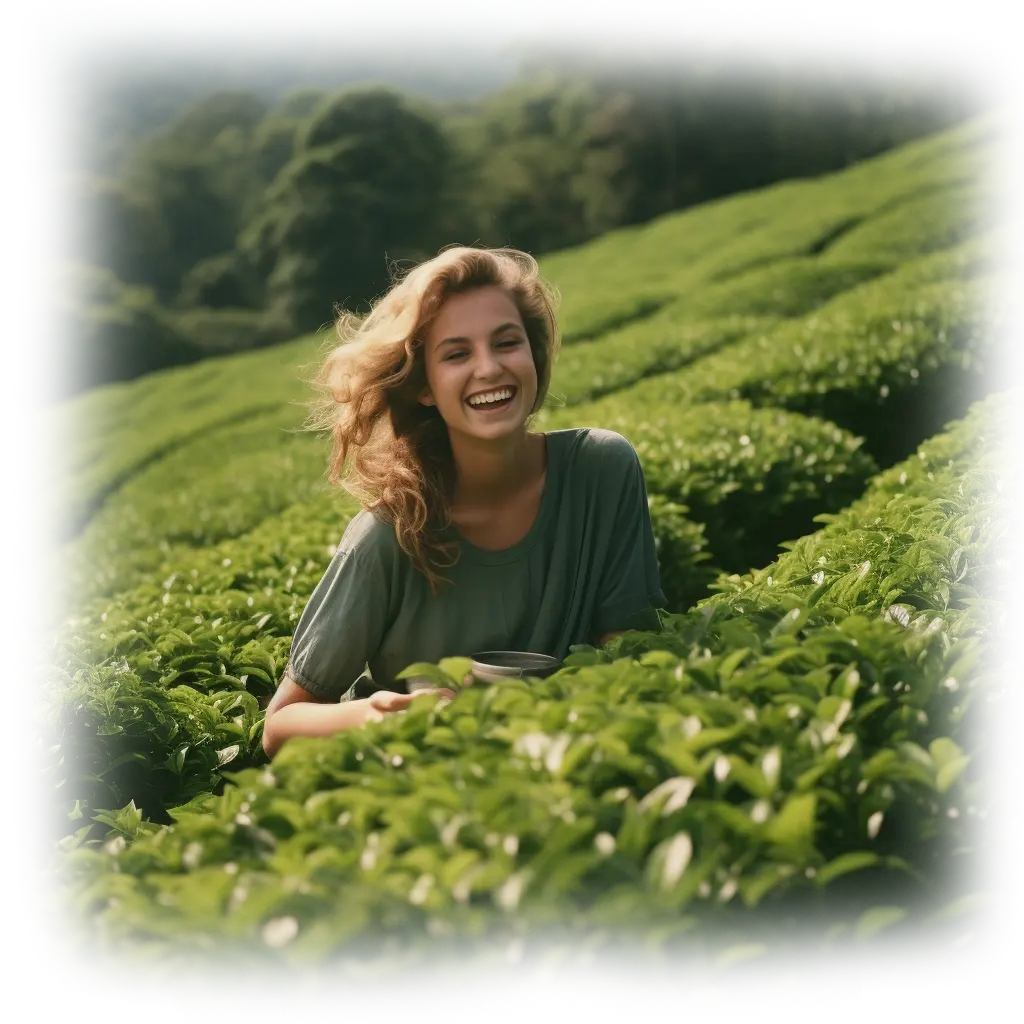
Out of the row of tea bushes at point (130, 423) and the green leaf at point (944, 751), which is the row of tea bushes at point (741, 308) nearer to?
the row of tea bushes at point (130, 423)

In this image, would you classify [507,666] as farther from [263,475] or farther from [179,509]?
[179,509]

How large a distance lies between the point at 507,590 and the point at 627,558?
32 cm

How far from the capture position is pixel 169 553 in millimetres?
6680

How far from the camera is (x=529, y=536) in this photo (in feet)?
9.24

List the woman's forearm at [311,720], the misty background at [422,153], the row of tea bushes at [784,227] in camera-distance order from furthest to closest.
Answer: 1. the misty background at [422,153]
2. the row of tea bushes at [784,227]
3. the woman's forearm at [311,720]

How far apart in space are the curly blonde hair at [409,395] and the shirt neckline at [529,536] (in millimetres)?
47

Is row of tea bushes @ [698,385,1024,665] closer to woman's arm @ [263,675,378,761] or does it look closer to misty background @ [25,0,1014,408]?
woman's arm @ [263,675,378,761]

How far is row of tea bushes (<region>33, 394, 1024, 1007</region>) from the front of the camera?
54.2 inches

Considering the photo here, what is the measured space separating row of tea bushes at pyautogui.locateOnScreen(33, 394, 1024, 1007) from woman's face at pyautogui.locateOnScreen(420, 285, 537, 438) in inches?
32.0

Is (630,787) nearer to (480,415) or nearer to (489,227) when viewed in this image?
(480,415)

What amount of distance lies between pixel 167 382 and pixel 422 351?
1546 cm

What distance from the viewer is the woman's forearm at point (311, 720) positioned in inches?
93.9

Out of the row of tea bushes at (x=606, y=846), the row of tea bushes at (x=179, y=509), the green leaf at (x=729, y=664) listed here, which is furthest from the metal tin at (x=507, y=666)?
the row of tea bushes at (x=179, y=509)

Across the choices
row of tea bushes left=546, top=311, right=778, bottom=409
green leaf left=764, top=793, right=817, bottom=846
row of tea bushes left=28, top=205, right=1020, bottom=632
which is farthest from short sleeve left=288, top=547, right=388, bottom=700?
row of tea bushes left=546, top=311, right=778, bottom=409
